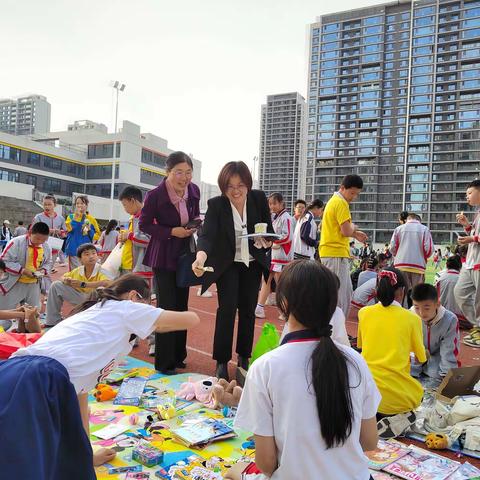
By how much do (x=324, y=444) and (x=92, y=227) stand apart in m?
7.17

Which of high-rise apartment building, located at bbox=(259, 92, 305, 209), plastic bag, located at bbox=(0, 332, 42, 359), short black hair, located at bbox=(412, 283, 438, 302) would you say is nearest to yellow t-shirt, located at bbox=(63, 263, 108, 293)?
plastic bag, located at bbox=(0, 332, 42, 359)

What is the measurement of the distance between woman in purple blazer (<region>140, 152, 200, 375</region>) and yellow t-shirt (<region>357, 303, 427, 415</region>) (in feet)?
5.60

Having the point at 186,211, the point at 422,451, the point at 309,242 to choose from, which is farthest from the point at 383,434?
the point at 309,242

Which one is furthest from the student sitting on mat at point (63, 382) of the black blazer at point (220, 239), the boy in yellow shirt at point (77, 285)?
the boy in yellow shirt at point (77, 285)

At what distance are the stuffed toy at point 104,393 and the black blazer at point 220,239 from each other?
1072 mm

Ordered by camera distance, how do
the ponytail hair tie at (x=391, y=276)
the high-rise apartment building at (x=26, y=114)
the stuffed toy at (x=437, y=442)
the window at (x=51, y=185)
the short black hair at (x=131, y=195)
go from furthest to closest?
the high-rise apartment building at (x=26, y=114) < the window at (x=51, y=185) < the short black hair at (x=131, y=195) < the ponytail hair tie at (x=391, y=276) < the stuffed toy at (x=437, y=442)

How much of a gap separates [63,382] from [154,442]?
3.69 ft

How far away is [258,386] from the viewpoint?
137 centimetres

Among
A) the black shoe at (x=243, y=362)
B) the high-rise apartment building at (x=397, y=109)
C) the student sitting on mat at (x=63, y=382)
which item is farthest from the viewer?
the high-rise apartment building at (x=397, y=109)

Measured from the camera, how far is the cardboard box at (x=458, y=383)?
11.0ft

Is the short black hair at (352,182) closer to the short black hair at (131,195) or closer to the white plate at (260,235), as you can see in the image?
the white plate at (260,235)

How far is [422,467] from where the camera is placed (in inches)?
95.3

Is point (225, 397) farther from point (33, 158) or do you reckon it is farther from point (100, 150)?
point (100, 150)

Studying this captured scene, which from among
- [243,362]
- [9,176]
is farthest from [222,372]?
[9,176]
